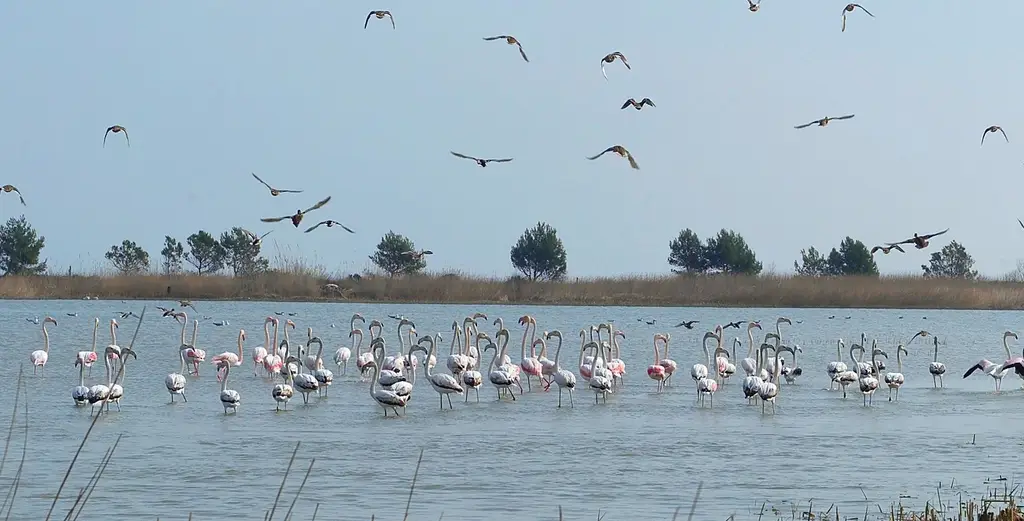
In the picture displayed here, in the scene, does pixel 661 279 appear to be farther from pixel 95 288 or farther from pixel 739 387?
pixel 739 387

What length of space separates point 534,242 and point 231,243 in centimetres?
1485

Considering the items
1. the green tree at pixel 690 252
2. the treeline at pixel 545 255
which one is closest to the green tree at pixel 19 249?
the treeline at pixel 545 255

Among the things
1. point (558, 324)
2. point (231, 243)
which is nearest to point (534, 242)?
point (231, 243)

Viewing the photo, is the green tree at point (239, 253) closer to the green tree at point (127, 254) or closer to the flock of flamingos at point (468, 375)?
the green tree at point (127, 254)

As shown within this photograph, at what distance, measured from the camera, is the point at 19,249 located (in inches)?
2549

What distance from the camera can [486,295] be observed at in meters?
48.3

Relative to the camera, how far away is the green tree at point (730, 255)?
228ft

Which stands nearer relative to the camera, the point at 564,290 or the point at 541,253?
the point at 564,290

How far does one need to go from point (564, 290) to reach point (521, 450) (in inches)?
1434

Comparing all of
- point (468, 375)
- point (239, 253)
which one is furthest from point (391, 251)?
point (468, 375)

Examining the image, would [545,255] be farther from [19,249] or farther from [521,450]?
[521,450]

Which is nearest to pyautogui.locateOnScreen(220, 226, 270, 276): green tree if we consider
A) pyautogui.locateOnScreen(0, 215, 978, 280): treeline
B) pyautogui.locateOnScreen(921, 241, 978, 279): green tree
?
pyautogui.locateOnScreen(0, 215, 978, 280): treeline

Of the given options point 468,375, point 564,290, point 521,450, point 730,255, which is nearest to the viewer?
point 521,450

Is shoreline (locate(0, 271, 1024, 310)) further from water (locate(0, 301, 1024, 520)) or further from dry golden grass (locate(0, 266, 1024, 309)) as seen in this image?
water (locate(0, 301, 1024, 520))
